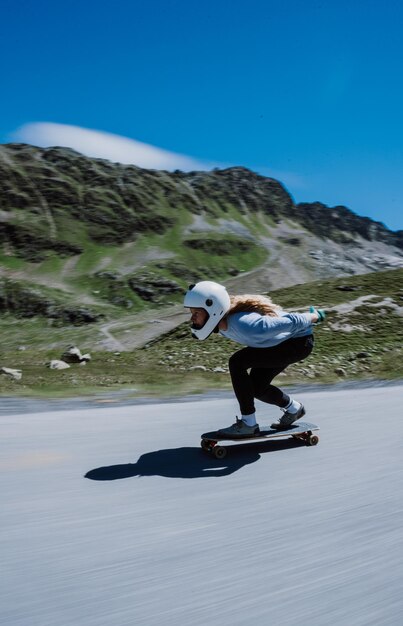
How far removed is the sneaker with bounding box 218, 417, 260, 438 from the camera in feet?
16.8

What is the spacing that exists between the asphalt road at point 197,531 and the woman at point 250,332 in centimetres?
53

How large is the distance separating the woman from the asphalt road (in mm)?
532

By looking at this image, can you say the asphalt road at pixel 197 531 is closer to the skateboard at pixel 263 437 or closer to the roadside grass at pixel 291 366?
the skateboard at pixel 263 437

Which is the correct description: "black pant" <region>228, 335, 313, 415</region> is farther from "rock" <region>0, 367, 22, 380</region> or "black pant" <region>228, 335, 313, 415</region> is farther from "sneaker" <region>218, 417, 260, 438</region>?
"rock" <region>0, 367, 22, 380</region>

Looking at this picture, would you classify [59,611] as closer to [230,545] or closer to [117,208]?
[230,545]

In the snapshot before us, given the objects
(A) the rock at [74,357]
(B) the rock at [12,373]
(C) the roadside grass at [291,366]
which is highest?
(C) the roadside grass at [291,366]

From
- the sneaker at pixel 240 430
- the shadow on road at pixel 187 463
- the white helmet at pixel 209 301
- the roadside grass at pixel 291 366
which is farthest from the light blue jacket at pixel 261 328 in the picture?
the roadside grass at pixel 291 366

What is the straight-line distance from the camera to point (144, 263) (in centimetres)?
14150

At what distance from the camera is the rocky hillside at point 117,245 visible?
118312 mm

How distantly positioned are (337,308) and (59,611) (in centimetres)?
2121

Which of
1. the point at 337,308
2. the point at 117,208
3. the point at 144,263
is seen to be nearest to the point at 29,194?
the point at 117,208

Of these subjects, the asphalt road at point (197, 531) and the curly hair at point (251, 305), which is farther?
the curly hair at point (251, 305)

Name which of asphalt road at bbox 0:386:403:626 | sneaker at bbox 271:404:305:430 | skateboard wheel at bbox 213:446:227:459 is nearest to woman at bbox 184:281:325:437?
skateboard wheel at bbox 213:446:227:459

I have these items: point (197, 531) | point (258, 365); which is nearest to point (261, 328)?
point (258, 365)
